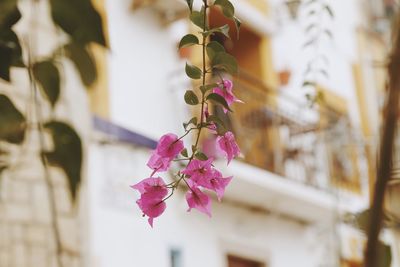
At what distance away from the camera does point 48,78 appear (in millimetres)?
1175

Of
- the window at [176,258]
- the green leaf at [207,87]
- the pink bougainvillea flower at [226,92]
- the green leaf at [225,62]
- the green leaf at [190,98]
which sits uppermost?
the window at [176,258]

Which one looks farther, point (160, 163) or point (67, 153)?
point (67, 153)

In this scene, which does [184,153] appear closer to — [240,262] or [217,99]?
[217,99]

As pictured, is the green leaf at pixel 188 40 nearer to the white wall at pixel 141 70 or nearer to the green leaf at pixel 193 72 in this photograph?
the green leaf at pixel 193 72

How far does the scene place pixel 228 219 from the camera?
27.7 ft

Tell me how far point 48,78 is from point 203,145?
417cm

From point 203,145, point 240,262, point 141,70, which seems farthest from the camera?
point 240,262

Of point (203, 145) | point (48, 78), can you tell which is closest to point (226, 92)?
point (48, 78)

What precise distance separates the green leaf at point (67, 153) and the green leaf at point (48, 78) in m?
0.05

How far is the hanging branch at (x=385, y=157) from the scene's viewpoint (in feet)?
1.91

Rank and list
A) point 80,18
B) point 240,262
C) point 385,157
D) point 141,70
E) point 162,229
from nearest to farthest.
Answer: point 385,157, point 80,18, point 162,229, point 141,70, point 240,262

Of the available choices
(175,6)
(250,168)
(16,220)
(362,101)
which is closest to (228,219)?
(250,168)

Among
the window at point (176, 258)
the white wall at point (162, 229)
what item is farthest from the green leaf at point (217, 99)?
the window at point (176, 258)

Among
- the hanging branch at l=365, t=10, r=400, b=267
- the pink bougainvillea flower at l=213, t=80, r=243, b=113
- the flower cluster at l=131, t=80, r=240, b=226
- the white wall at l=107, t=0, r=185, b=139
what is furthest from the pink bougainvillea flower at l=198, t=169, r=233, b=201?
the white wall at l=107, t=0, r=185, b=139
